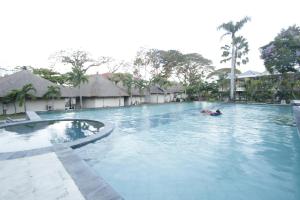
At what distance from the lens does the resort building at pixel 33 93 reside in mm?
22087

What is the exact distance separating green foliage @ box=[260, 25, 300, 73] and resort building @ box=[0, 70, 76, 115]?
2483 centimetres

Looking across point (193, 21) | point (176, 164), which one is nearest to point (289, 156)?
point (176, 164)

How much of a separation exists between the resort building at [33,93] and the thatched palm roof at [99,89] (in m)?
3.16

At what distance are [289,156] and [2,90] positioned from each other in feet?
78.6

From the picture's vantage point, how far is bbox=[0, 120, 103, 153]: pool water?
10.3m

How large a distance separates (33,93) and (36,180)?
20.4m

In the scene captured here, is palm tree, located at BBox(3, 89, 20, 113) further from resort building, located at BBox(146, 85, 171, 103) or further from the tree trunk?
the tree trunk

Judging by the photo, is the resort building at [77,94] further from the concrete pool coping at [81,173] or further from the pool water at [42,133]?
the concrete pool coping at [81,173]

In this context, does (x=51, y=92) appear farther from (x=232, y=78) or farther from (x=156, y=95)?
(x=232, y=78)

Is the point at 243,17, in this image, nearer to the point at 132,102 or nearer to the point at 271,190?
the point at 132,102

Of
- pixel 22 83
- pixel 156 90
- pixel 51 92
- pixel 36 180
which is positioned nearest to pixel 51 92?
pixel 51 92

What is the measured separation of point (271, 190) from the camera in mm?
5539

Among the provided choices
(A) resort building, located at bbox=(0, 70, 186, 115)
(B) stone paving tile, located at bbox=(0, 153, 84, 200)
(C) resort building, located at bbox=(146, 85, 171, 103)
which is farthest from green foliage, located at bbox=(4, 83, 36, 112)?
(C) resort building, located at bbox=(146, 85, 171, 103)

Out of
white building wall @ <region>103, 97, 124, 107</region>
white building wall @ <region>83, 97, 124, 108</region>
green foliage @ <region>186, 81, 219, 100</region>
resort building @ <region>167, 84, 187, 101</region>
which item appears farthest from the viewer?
resort building @ <region>167, 84, 187, 101</region>
